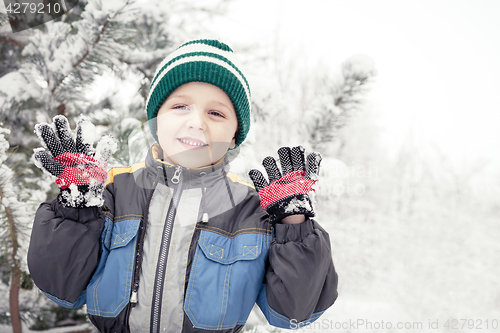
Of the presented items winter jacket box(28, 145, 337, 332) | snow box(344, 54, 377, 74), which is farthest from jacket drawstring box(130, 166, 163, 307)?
snow box(344, 54, 377, 74)

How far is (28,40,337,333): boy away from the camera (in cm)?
89

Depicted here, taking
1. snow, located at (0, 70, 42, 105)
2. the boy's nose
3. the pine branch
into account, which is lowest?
the boy's nose

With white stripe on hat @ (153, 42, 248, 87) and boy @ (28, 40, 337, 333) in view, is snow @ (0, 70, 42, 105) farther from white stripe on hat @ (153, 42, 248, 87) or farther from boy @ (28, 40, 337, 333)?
white stripe on hat @ (153, 42, 248, 87)

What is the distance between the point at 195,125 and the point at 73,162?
0.41m

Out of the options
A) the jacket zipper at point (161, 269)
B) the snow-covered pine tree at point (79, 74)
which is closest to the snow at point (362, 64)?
the snow-covered pine tree at point (79, 74)

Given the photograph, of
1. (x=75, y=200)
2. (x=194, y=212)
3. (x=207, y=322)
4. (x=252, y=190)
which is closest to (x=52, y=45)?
(x=75, y=200)

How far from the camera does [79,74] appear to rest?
1233mm

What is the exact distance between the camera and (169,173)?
1.05 metres

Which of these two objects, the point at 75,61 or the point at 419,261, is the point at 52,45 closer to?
the point at 75,61

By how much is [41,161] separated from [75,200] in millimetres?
161

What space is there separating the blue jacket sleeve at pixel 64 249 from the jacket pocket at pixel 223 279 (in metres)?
0.35

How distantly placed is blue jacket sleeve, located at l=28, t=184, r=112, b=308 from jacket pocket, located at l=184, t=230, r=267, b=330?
353 mm

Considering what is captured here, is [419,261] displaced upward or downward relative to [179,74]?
downward

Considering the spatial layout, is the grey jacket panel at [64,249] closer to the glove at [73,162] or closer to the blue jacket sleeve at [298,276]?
Result: the glove at [73,162]
